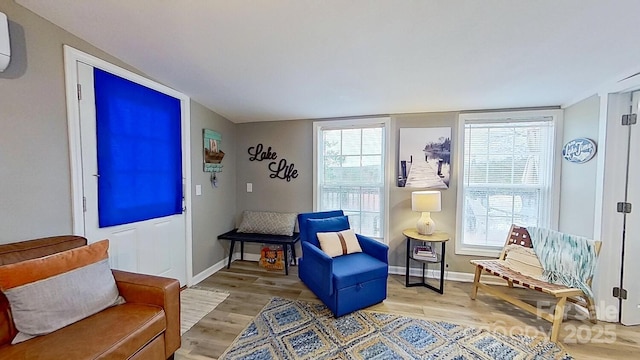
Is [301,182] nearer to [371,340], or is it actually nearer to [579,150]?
[371,340]

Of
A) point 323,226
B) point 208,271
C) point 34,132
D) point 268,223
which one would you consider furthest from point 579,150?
point 34,132

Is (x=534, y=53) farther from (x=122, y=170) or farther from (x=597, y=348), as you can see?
(x=122, y=170)

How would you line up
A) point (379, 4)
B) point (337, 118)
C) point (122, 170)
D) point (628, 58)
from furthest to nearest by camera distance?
point (337, 118), point (122, 170), point (628, 58), point (379, 4)

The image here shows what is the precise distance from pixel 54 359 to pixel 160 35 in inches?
79.6

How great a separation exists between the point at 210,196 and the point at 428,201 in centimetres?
271

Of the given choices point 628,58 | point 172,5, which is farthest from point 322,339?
point 628,58

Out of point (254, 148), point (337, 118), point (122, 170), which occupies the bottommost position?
point (122, 170)

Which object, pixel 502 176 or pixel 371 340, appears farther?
pixel 502 176

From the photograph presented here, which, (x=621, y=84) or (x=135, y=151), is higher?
Answer: (x=621, y=84)

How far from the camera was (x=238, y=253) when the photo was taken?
12.9 feet

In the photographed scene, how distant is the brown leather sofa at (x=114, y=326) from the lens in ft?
4.01

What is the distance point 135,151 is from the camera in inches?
92.4

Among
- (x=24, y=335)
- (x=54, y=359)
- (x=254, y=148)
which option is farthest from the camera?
(x=254, y=148)

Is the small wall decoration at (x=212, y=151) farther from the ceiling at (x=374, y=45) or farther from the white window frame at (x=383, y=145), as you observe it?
the white window frame at (x=383, y=145)
